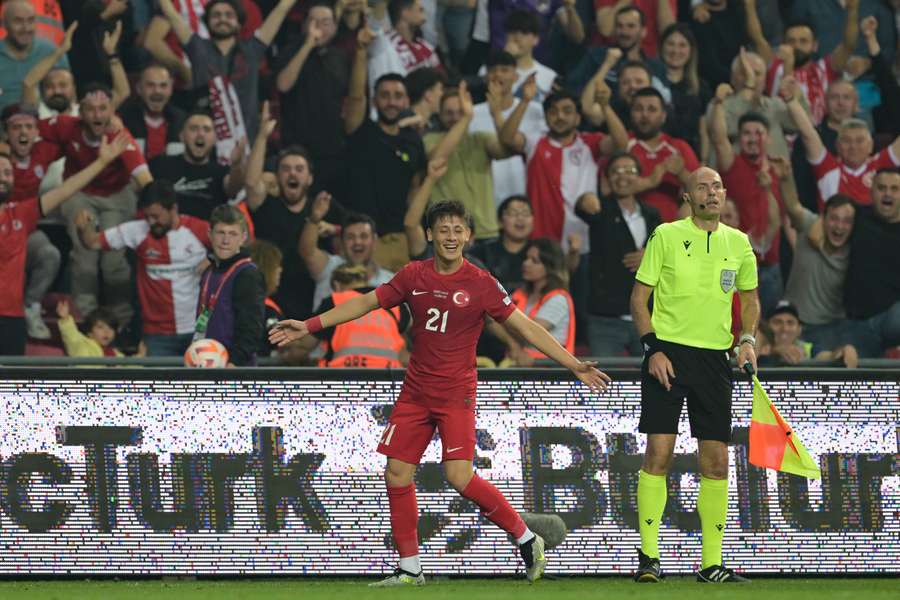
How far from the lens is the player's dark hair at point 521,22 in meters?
14.1

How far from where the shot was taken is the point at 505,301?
322 inches

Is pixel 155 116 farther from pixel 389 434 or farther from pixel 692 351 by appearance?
pixel 692 351

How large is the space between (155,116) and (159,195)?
160 cm

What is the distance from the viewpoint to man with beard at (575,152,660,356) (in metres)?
12.3

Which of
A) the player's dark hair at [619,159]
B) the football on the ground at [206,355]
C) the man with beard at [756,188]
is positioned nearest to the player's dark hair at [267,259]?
the football on the ground at [206,355]

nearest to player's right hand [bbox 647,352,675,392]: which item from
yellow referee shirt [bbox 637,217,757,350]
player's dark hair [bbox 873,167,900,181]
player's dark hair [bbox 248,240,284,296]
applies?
yellow referee shirt [bbox 637,217,757,350]

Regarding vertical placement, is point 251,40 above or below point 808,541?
above

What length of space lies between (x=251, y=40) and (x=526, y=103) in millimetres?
2460

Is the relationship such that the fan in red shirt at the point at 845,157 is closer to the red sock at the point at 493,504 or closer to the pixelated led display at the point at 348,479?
the pixelated led display at the point at 348,479

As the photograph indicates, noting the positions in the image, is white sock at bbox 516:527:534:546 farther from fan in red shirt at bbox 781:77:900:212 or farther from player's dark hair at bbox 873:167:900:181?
fan in red shirt at bbox 781:77:900:212

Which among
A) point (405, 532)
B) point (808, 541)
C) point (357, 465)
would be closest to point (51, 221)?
→ point (357, 465)

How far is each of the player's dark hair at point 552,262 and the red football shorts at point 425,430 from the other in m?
3.51

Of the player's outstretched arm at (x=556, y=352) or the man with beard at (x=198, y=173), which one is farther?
the man with beard at (x=198, y=173)

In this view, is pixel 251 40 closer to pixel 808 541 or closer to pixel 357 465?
pixel 357 465
